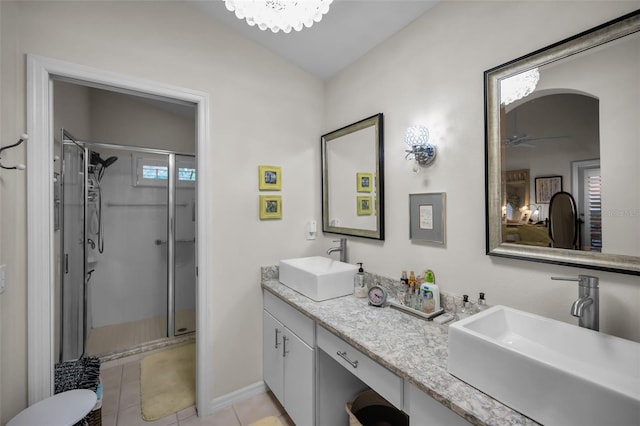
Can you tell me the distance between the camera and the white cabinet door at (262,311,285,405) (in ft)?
6.05

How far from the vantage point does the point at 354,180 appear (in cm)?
204

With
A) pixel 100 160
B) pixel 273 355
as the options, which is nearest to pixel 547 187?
pixel 273 355

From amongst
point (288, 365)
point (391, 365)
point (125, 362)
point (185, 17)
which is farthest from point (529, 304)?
point (125, 362)

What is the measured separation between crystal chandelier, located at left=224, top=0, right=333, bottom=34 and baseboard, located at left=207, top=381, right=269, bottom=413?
7.41 feet

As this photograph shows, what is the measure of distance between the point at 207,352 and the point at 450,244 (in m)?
1.67

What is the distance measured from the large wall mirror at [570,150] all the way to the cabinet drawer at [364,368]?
0.71 meters

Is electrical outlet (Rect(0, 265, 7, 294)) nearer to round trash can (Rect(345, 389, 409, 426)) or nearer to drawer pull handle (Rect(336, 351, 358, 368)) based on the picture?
drawer pull handle (Rect(336, 351, 358, 368))

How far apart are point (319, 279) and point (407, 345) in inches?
25.0

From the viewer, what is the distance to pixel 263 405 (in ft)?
6.47

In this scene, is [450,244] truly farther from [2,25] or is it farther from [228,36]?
[2,25]

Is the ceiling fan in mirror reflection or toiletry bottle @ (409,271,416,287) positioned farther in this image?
toiletry bottle @ (409,271,416,287)

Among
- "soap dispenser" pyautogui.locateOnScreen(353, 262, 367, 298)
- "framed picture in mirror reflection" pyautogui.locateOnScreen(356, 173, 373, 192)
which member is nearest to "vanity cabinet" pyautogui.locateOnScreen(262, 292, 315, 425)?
"soap dispenser" pyautogui.locateOnScreen(353, 262, 367, 298)

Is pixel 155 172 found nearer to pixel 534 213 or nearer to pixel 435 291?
pixel 435 291

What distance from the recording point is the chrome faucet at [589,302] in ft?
3.04
